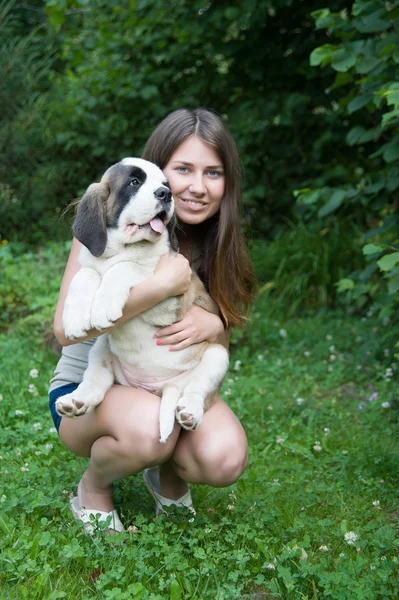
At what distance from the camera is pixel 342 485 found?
123 inches

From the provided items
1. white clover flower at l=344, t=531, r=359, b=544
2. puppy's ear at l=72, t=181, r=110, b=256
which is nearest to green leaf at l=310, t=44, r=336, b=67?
puppy's ear at l=72, t=181, r=110, b=256

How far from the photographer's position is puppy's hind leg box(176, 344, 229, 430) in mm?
2373

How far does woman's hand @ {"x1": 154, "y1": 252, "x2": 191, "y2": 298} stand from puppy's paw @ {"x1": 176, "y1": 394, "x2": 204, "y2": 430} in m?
0.41

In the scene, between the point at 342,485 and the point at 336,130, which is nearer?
the point at 342,485

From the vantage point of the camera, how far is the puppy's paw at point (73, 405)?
2369 millimetres

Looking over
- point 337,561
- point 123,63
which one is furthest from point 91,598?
point 123,63

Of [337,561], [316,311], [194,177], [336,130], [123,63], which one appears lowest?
[316,311]

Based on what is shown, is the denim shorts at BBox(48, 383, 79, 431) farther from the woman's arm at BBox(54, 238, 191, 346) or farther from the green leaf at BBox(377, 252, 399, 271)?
the green leaf at BBox(377, 252, 399, 271)

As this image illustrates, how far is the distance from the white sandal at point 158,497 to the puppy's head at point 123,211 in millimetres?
1028

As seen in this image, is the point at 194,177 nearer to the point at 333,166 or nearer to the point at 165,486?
the point at 165,486

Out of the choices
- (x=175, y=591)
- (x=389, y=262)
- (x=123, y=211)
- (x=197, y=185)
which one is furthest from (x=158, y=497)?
(x=389, y=262)

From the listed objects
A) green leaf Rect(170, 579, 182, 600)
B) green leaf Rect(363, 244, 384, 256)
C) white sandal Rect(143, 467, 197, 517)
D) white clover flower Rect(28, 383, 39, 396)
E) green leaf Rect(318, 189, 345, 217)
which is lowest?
green leaf Rect(318, 189, 345, 217)

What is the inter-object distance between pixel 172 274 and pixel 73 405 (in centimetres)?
60

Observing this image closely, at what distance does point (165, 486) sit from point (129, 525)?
0.21 metres
